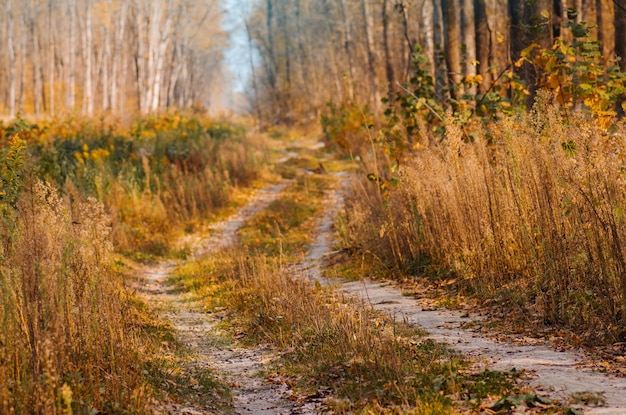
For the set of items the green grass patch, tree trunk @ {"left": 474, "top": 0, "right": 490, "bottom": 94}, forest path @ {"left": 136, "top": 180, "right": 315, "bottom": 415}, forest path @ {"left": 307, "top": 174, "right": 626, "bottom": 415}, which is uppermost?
tree trunk @ {"left": 474, "top": 0, "right": 490, "bottom": 94}

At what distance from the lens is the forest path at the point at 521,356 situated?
13.9ft

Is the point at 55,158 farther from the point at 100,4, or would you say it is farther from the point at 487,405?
the point at 100,4

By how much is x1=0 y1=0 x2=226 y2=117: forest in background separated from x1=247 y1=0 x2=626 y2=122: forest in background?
17.3ft

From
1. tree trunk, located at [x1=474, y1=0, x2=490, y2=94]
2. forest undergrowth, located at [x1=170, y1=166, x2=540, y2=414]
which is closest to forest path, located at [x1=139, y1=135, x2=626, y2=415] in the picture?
forest undergrowth, located at [x1=170, y1=166, x2=540, y2=414]

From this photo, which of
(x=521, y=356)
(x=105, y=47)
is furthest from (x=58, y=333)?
(x=105, y=47)

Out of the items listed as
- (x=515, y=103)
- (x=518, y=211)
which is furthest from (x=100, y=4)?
(x=518, y=211)

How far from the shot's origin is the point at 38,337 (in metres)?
4.08

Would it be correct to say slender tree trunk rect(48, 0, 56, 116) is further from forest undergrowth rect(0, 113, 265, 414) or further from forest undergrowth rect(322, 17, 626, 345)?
forest undergrowth rect(322, 17, 626, 345)

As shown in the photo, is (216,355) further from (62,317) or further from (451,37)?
(451,37)

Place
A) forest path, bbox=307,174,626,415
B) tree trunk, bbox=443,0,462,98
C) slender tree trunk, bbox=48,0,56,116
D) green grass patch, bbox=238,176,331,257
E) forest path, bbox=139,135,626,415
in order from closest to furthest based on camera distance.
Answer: forest path, bbox=307,174,626,415, forest path, bbox=139,135,626,415, green grass patch, bbox=238,176,331,257, tree trunk, bbox=443,0,462,98, slender tree trunk, bbox=48,0,56,116

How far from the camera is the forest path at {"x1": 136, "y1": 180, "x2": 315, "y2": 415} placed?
16.2 ft

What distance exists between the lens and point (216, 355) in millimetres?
6410

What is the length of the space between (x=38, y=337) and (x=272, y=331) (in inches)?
114

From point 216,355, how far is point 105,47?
4011 centimetres
